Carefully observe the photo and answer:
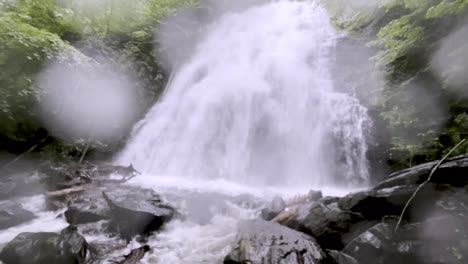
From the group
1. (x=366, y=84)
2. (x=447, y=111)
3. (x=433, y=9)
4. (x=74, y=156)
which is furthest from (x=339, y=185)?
(x=74, y=156)

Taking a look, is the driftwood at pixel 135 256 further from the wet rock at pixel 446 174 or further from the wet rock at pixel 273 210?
the wet rock at pixel 446 174

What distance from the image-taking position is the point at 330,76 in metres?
11.5

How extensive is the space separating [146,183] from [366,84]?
28.4ft

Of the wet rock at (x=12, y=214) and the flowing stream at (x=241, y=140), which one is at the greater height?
the flowing stream at (x=241, y=140)

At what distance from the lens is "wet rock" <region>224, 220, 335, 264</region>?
3.31 m

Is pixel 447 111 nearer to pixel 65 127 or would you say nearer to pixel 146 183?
pixel 146 183

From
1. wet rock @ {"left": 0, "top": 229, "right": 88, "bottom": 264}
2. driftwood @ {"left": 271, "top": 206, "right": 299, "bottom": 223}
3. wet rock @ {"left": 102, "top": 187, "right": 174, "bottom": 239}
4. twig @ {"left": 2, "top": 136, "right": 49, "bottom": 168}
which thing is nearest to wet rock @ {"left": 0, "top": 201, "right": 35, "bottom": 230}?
wet rock @ {"left": 102, "top": 187, "right": 174, "bottom": 239}

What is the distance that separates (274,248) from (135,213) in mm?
2592

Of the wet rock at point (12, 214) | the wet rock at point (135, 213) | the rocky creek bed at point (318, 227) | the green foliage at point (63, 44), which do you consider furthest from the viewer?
the green foliage at point (63, 44)

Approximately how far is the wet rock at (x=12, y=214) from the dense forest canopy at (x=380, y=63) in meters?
2.56

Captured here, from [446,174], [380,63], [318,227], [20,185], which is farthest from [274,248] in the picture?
[380,63]

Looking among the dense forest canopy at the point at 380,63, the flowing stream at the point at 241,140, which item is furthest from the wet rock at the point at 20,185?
the flowing stream at the point at 241,140

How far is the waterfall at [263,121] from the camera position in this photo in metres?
8.96

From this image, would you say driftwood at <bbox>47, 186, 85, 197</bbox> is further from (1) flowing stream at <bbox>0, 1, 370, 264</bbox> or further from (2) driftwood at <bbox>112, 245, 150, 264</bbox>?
(2) driftwood at <bbox>112, 245, 150, 264</bbox>
